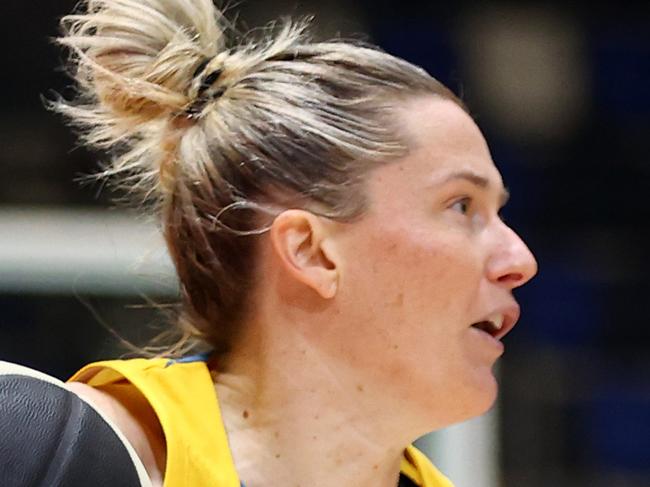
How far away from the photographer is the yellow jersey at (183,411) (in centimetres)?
116

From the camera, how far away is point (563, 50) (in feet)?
12.1

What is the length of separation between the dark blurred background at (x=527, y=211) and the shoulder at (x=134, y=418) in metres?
1.32

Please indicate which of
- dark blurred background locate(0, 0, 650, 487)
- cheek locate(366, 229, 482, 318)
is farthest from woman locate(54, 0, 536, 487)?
dark blurred background locate(0, 0, 650, 487)

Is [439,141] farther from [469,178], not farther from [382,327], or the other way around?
[382,327]

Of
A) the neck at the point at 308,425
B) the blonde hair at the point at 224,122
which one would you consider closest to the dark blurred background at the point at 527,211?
the blonde hair at the point at 224,122

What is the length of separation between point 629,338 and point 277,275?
7.45 feet

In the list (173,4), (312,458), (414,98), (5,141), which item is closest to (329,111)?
(414,98)

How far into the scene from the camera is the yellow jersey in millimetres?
1164

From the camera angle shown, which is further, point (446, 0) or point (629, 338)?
point (446, 0)

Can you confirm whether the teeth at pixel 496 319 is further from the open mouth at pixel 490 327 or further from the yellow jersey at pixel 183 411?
the yellow jersey at pixel 183 411

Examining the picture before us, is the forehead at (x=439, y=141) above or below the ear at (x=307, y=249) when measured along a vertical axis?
above

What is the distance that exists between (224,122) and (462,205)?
0.26m

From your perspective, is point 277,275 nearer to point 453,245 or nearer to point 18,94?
point 453,245

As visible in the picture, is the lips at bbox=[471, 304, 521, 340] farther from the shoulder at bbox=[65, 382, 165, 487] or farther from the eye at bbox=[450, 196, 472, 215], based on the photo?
the shoulder at bbox=[65, 382, 165, 487]
